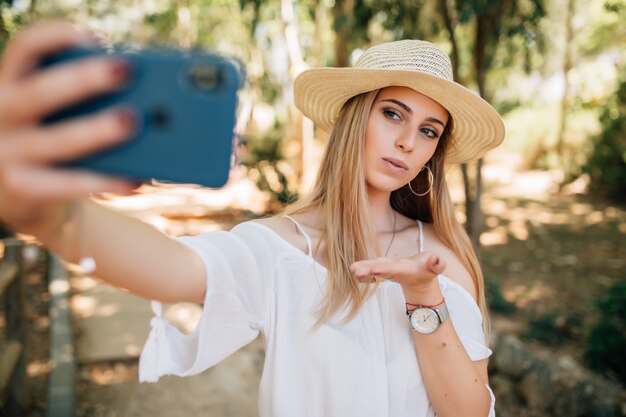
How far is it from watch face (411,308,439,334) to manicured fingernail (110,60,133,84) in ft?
3.49

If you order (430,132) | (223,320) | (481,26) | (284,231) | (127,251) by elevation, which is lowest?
(223,320)

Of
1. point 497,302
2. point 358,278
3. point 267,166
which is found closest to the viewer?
point 358,278

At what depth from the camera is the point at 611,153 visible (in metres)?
9.55

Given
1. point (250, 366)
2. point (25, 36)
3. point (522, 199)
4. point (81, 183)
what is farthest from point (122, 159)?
point (522, 199)

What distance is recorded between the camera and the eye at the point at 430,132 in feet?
5.68

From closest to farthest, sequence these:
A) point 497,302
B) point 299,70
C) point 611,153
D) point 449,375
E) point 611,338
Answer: point 449,375, point 611,338, point 497,302, point 299,70, point 611,153

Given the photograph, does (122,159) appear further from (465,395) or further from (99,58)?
(465,395)

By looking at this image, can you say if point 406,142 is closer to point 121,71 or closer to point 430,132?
point 430,132

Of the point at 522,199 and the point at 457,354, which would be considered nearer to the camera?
the point at 457,354

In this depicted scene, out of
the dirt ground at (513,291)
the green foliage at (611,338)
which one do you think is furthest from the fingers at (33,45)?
the green foliage at (611,338)

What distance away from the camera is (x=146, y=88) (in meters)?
0.59

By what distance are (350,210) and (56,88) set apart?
120cm

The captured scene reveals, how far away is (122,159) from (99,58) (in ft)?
0.36

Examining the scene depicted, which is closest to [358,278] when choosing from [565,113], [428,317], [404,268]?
[404,268]
